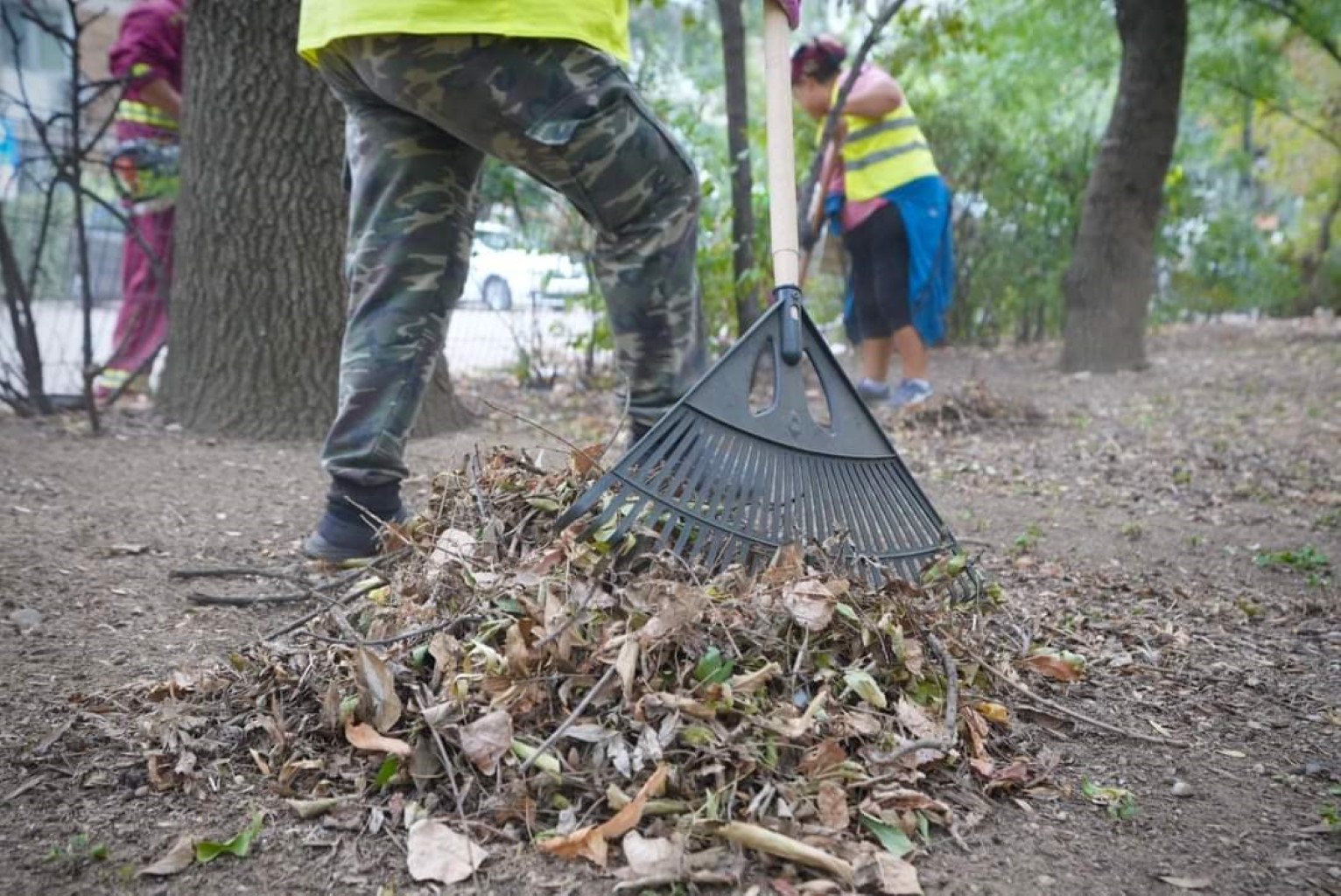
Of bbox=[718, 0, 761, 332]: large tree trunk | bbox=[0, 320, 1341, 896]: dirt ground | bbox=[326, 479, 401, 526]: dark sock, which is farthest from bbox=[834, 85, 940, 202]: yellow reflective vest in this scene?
bbox=[326, 479, 401, 526]: dark sock

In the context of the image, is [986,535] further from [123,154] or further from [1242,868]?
[123,154]

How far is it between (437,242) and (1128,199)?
6.04m

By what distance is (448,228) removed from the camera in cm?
253

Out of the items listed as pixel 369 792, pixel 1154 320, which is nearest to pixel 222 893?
pixel 369 792

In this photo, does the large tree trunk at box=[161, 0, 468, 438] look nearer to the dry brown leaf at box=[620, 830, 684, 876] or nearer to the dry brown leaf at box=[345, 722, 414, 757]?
the dry brown leaf at box=[345, 722, 414, 757]

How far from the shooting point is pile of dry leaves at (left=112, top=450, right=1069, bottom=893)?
5.03 feet

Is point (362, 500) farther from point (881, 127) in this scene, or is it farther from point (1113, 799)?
point (881, 127)

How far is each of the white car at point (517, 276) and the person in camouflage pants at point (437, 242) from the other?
136 inches

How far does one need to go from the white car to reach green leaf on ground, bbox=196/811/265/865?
4.61m

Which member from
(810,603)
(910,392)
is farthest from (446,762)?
(910,392)

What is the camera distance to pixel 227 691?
73.4 inches

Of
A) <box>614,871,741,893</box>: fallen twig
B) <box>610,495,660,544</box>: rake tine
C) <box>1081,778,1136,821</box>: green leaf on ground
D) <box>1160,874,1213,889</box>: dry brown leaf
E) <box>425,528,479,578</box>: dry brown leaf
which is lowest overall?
<box>614,871,741,893</box>: fallen twig

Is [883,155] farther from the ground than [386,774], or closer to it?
farther from the ground

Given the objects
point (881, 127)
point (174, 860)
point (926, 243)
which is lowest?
point (174, 860)
